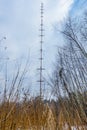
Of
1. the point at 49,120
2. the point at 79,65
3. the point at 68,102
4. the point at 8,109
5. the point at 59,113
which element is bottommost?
the point at 49,120

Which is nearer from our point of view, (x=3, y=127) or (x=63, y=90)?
(x=63, y=90)

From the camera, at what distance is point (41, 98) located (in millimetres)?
4453

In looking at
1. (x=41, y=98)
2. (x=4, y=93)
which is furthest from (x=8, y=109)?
(x=41, y=98)

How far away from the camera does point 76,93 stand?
10.9ft

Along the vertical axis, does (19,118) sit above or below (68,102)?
below

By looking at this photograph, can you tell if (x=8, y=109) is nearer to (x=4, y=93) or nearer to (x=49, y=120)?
(x=4, y=93)

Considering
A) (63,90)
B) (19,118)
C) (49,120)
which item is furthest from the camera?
(49,120)

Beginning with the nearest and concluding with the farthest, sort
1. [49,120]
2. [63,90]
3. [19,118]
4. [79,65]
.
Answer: [63,90] → [79,65] → [19,118] → [49,120]

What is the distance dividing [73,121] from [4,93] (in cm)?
73

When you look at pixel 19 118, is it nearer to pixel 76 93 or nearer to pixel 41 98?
pixel 41 98

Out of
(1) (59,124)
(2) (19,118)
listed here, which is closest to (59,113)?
(1) (59,124)

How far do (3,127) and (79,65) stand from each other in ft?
3.00

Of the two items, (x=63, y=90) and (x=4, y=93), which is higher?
(x=63, y=90)

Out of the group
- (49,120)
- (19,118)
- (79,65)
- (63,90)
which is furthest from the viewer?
(49,120)
